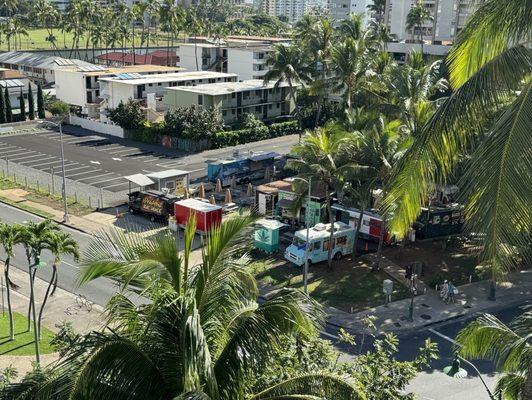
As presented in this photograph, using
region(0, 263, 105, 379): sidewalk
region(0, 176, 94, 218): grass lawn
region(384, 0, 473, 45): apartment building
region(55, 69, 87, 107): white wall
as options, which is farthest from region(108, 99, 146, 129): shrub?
region(384, 0, 473, 45): apartment building

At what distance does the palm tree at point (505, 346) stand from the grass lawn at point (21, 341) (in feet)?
57.9

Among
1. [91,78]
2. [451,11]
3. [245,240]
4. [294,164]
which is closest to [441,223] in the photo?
[294,164]

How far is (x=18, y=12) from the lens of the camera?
198875 mm

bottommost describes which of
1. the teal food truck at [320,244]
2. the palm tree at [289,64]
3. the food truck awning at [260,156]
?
the teal food truck at [320,244]

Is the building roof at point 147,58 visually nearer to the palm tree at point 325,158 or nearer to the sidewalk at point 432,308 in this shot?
the palm tree at point 325,158

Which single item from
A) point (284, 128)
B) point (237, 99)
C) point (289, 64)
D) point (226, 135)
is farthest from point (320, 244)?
point (284, 128)

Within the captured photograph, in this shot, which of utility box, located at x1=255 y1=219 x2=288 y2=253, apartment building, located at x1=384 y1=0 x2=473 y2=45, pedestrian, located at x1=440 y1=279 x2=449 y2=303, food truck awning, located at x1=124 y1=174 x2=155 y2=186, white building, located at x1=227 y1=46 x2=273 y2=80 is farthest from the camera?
apartment building, located at x1=384 y1=0 x2=473 y2=45

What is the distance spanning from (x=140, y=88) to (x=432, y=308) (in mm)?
53736

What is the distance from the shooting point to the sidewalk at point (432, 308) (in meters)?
29.2

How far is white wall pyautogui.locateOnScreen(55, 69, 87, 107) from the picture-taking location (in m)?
80.2

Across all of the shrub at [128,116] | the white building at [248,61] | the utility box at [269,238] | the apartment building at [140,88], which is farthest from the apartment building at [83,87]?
the utility box at [269,238]

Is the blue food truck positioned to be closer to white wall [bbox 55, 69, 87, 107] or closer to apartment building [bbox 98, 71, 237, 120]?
apartment building [bbox 98, 71, 237, 120]

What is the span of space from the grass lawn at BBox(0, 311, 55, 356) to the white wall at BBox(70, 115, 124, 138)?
44.7m

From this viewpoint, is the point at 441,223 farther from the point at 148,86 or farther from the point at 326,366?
the point at 148,86
